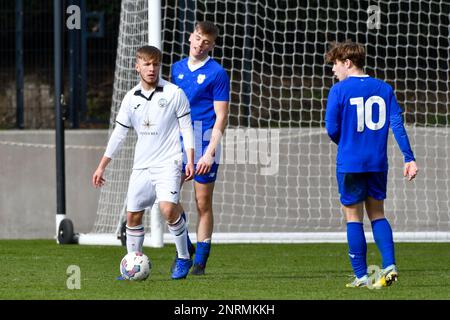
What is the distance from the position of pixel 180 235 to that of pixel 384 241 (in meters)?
1.36

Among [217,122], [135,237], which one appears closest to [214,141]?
[217,122]

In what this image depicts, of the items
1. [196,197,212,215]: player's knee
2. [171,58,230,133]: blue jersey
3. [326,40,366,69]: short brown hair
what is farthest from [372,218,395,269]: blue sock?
[171,58,230,133]: blue jersey

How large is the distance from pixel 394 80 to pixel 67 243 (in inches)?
154

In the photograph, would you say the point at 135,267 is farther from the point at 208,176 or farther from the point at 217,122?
the point at 217,122

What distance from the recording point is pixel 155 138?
7691mm

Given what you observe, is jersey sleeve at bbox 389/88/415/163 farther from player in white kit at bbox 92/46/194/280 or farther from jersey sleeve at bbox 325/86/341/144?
player in white kit at bbox 92/46/194/280

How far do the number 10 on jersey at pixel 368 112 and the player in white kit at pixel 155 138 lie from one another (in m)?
1.13

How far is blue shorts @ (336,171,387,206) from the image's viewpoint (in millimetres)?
7282

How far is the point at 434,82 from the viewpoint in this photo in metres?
12.9

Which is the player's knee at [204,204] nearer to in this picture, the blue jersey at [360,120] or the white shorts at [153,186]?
Result: the white shorts at [153,186]

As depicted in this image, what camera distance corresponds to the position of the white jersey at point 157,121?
25.2ft

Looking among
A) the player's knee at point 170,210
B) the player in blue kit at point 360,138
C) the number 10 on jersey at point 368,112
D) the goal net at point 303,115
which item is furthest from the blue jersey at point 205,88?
the goal net at point 303,115

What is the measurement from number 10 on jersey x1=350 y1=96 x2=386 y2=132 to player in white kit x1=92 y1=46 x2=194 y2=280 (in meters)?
1.13
